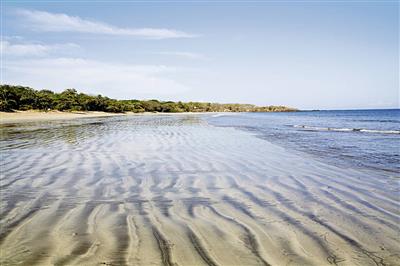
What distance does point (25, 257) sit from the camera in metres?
2.94

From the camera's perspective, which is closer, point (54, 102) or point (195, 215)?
point (195, 215)

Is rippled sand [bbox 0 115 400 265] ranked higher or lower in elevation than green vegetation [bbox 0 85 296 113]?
lower

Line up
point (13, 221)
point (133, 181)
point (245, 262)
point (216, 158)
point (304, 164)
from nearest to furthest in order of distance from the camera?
point (245, 262)
point (13, 221)
point (133, 181)
point (304, 164)
point (216, 158)

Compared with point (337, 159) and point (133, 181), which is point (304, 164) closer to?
point (337, 159)

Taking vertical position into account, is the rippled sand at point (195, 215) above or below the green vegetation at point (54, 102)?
below

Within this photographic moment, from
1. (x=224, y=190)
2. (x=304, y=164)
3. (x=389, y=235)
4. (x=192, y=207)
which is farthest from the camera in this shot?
(x=304, y=164)

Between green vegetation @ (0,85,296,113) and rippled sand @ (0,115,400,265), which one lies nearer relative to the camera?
rippled sand @ (0,115,400,265)

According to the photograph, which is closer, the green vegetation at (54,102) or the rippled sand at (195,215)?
the rippled sand at (195,215)

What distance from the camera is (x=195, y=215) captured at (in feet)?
13.9

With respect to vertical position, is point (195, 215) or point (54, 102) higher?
point (54, 102)

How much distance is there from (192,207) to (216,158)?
4.74 m

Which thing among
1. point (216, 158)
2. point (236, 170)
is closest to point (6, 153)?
point (216, 158)

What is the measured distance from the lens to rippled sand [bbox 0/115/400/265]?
304cm

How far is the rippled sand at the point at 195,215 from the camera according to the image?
3.04 m
